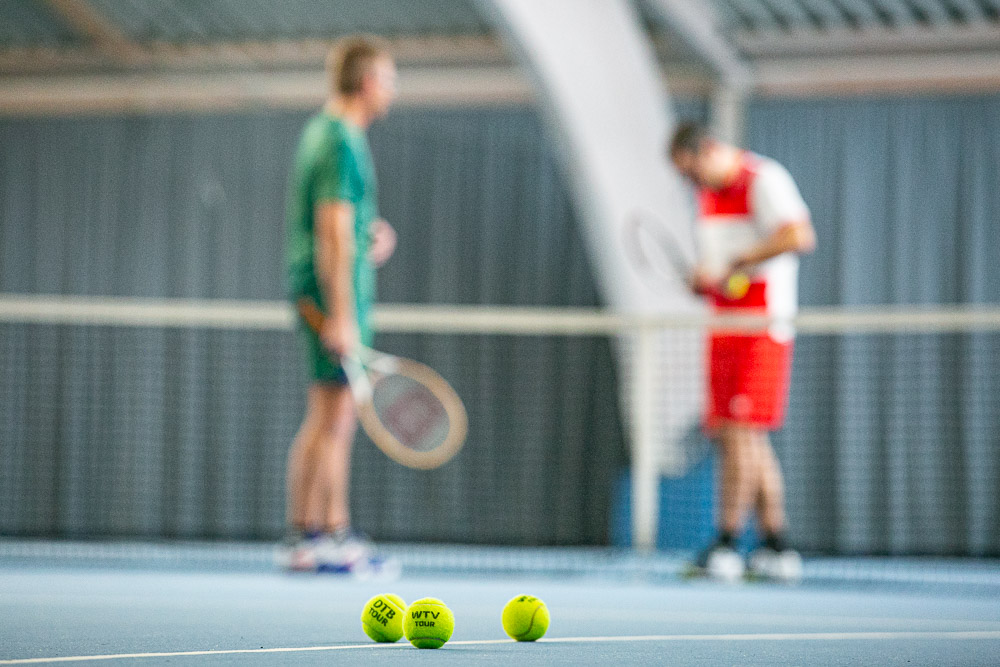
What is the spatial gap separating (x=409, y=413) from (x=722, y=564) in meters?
1.12

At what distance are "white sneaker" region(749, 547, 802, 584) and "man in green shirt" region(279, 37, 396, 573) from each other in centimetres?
128

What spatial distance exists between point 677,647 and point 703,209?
9.26 feet

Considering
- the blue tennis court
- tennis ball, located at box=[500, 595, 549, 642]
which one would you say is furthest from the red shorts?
tennis ball, located at box=[500, 595, 549, 642]

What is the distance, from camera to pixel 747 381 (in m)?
4.71

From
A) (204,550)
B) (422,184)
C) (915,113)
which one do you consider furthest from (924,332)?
(204,550)

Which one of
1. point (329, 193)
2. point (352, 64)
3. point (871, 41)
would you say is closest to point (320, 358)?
point (329, 193)

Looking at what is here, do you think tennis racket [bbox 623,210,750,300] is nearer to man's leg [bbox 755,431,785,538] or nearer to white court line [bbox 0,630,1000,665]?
man's leg [bbox 755,431,785,538]

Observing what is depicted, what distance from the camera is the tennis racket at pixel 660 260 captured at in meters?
4.98

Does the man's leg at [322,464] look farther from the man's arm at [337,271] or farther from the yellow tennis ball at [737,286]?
the yellow tennis ball at [737,286]

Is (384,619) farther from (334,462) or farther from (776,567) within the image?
(776,567)

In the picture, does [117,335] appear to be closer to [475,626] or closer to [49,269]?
[49,269]

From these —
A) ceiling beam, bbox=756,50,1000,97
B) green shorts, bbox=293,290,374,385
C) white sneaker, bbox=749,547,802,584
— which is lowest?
white sneaker, bbox=749,547,802,584

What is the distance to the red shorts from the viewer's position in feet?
15.4

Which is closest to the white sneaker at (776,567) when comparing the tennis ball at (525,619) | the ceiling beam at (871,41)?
the tennis ball at (525,619)
